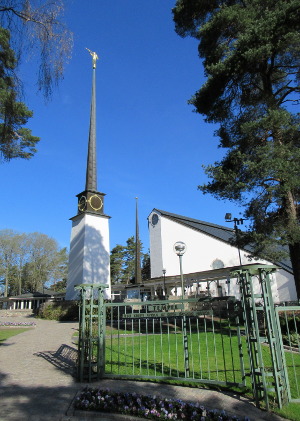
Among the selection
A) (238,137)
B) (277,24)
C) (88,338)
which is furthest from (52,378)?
(277,24)

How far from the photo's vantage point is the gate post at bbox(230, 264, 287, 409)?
13.0 feet

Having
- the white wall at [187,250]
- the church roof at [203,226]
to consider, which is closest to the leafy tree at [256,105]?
the white wall at [187,250]

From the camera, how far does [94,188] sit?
87.4 ft

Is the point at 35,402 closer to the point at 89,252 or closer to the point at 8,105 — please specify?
the point at 8,105

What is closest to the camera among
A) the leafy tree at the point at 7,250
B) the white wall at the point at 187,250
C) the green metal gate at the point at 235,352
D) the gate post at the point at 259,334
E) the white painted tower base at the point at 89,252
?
the gate post at the point at 259,334

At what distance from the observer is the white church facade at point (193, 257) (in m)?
Result: 26.2

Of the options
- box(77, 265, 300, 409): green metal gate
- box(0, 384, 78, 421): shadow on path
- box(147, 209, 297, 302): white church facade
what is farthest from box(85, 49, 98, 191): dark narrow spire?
box(0, 384, 78, 421): shadow on path

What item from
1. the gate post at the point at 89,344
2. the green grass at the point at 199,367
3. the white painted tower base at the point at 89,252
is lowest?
the green grass at the point at 199,367

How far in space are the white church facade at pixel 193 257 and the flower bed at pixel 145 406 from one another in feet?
70.1

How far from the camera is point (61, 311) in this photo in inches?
811

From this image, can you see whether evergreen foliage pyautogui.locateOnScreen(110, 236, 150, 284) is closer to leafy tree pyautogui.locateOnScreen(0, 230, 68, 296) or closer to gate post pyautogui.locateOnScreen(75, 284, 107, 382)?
leafy tree pyautogui.locateOnScreen(0, 230, 68, 296)

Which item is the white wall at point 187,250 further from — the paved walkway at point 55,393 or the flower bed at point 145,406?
the flower bed at point 145,406

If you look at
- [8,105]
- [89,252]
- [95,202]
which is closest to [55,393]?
[8,105]

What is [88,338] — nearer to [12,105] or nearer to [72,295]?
[12,105]
